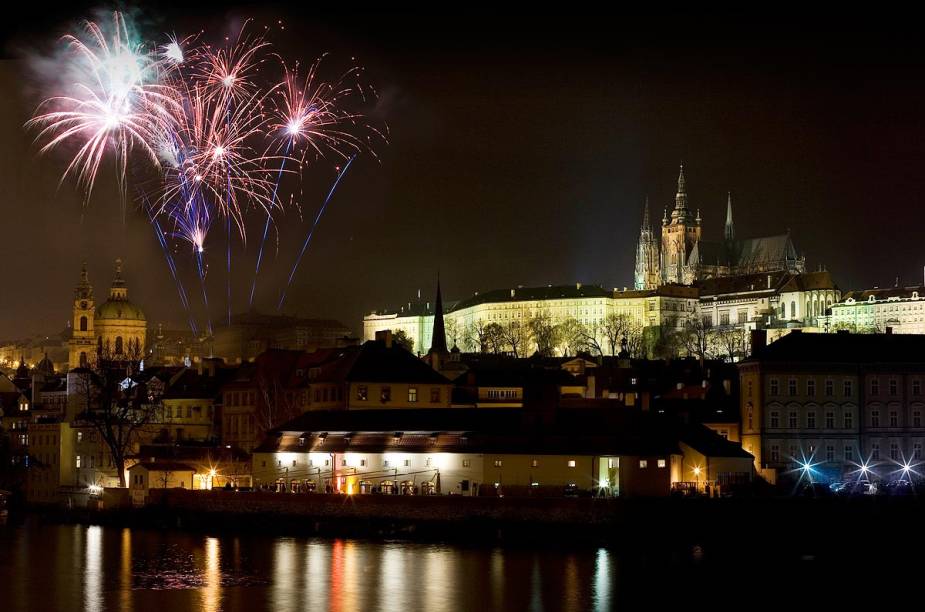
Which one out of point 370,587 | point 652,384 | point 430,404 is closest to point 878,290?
→ point 652,384

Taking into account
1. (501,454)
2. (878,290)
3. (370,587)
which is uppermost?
(878,290)

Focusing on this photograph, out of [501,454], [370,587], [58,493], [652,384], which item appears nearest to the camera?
[370,587]

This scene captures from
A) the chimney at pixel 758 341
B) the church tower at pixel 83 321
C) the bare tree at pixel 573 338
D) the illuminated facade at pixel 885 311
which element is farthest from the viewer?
the illuminated facade at pixel 885 311

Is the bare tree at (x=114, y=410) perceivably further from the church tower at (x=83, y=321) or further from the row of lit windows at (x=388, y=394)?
the church tower at (x=83, y=321)

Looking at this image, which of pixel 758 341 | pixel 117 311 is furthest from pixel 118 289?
pixel 758 341

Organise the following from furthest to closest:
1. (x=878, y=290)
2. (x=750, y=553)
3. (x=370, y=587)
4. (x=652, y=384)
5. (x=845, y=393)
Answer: (x=878, y=290) → (x=652, y=384) → (x=845, y=393) → (x=750, y=553) → (x=370, y=587)

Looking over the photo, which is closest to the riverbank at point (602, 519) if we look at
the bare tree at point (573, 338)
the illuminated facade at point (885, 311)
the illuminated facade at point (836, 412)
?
the illuminated facade at point (836, 412)

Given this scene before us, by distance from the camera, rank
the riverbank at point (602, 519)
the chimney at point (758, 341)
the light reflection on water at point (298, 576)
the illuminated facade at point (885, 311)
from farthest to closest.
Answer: the illuminated facade at point (885, 311)
the chimney at point (758, 341)
the riverbank at point (602, 519)
the light reflection on water at point (298, 576)

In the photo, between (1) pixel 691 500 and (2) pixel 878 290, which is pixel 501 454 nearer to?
(1) pixel 691 500
